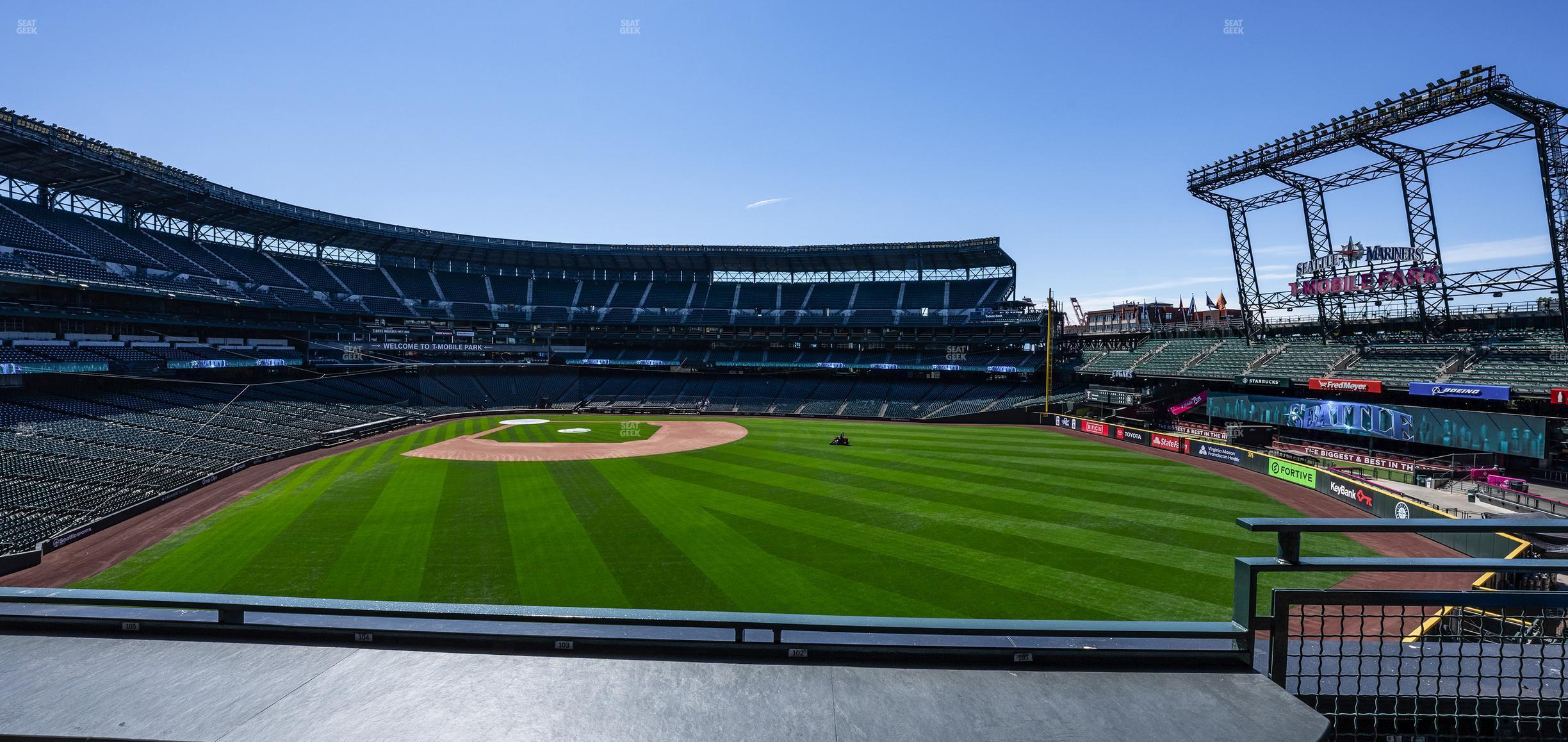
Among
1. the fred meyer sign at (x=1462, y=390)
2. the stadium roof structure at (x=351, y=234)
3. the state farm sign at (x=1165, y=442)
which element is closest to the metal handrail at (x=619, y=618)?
the state farm sign at (x=1165, y=442)

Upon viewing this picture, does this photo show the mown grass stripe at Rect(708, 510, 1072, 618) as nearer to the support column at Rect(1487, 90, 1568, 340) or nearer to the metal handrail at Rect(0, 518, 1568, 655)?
Result: the metal handrail at Rect(0, 518, 1568, 655)

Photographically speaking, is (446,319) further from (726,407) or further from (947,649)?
(947,649)

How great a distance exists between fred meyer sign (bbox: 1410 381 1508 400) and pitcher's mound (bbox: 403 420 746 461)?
131 feet

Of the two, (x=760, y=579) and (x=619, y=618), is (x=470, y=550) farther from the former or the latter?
(x=619, y=618)

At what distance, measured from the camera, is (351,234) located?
69812mm

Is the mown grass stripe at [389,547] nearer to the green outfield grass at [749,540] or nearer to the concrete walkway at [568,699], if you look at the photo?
the green outfield grass at [749,540]

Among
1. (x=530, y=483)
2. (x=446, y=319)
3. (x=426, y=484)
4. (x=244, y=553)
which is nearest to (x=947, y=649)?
(x=244, y=553)

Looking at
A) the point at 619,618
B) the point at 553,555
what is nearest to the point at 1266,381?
the point at 553,555

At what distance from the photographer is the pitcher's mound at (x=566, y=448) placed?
35.8 meters

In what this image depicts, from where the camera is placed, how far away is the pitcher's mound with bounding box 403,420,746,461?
35.8 meters

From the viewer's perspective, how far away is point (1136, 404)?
167ft

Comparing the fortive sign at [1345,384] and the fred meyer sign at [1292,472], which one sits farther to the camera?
the fortive sign at [1345,384]

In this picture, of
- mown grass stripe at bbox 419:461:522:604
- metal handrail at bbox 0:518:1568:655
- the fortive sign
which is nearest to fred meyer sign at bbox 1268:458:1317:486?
the fortive sign

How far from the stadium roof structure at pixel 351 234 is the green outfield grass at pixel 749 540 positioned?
33836 millimetres
